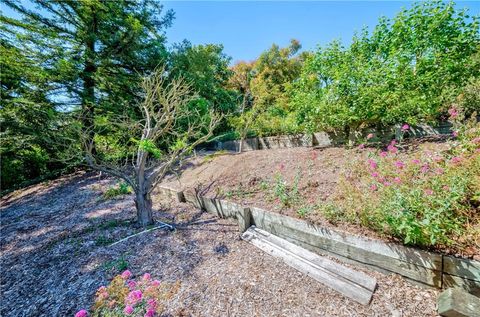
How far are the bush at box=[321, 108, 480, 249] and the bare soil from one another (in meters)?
0.49

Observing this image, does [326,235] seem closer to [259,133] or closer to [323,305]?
[323,305]

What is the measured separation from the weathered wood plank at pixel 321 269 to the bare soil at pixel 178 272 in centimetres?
6

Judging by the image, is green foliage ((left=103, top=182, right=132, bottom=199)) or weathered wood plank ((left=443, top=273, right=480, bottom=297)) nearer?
weathered wood plank ((left=443, top=273, right=480, bottom=297))

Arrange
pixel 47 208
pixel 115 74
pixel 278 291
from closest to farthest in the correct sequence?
1. pixel 278 291
2. pixel 47 208
3. pixel 115 74

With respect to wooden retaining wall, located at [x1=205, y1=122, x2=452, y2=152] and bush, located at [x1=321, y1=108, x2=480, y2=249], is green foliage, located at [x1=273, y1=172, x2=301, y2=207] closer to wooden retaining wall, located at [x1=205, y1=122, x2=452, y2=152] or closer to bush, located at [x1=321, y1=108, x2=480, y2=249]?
bush, located at [x1=321, y1=108, x2=480, y2=249]

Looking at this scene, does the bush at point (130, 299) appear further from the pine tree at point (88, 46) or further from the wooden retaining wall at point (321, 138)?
the pine tree at point (88, 46)

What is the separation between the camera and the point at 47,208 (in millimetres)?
4852

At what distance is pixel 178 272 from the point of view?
2.13 meters

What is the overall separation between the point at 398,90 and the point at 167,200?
5284mm

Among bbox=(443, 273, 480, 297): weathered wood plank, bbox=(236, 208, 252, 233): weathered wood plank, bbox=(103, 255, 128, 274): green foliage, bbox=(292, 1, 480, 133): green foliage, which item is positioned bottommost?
bbox=(103, 255, 128, 274): green foliage

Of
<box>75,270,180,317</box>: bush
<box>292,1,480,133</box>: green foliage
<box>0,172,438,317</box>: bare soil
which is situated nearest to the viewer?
<box>75,270,180,317</box>: bush

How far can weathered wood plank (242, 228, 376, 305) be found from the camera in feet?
5.52

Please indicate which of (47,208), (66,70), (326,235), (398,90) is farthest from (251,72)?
(326,235)

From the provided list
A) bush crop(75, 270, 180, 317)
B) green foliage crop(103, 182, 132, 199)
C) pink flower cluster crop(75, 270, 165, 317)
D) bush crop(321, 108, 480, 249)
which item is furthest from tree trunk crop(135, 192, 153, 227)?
bush crop(321, 108, 480, 249)
